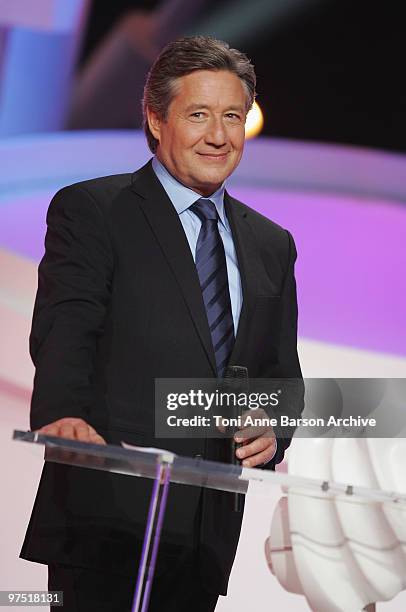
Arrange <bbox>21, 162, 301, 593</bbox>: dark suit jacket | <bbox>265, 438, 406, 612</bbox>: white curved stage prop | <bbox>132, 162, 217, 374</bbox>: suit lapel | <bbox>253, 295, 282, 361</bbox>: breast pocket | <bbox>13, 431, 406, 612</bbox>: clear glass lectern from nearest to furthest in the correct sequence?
<bbox>13, 431, 406, 612</bbox>: clear glass lectern
<bbox>265, 438, 406, 612</bbox>: white curved stage prop
<bbox>21, 162, 301, 593</bbox>: dark suit jacket
<bbox>132, 162, 217, 374</bbox>: suit lapel
<bbox>253, 295, 282, 361</bbox>: breast pocket

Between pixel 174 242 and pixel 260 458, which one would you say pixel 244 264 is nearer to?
pixel 174 242

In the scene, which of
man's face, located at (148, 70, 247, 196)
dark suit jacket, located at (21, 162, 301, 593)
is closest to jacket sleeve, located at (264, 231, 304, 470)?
dark suit jacket, located at (21, 162, 301, 593)

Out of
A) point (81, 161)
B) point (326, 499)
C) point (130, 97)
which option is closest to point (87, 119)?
point (130, 97)

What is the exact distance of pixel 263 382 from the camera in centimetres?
170

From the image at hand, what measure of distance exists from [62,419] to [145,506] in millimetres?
186

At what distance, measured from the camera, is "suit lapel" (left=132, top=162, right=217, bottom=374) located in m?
1.62

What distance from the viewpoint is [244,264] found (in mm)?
1751

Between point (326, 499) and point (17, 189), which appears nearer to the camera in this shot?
point (326, 499)

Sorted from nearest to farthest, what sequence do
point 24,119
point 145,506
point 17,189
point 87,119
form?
1. point 145,506
2. point 17,189
3. point 24,119
4. point 87,119

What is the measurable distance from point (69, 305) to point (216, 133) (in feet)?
1.33

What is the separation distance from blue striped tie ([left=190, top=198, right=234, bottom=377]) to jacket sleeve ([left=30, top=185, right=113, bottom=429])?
0.16 meters

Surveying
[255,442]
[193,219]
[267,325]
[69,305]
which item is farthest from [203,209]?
[255,442]

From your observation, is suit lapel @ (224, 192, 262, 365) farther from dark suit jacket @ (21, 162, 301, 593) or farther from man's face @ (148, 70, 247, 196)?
man's face @ (148, 70, 247, 196)

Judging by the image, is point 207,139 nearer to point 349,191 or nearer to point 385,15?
point 349,191
